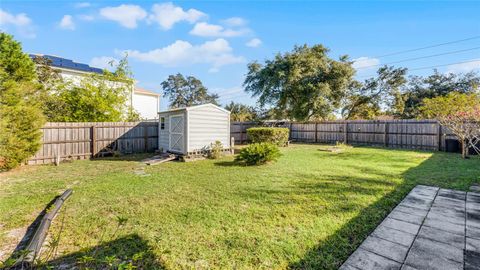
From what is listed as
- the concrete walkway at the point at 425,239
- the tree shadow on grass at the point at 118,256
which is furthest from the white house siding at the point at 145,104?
the concrete walkway at the point at 425,239

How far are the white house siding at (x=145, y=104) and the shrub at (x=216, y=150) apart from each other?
14.1 meters

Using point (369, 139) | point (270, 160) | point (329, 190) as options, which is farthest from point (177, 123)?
point (369, 139)

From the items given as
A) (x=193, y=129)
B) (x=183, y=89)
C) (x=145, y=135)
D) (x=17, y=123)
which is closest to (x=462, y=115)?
(x=193, y=129)

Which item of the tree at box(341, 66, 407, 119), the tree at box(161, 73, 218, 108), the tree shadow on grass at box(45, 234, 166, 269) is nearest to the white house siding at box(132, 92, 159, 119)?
the tree at box(161, 73, 218, 108)

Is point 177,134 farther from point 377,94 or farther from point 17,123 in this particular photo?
point 377,94

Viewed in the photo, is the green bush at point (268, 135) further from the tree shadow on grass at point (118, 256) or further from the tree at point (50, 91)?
the tree shadow on grass at point (118, 256)

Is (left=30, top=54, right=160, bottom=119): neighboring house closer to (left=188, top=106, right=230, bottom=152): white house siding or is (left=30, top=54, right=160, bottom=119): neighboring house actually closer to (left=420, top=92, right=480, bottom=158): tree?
(left=188, top=106, right=230, bottom=152): white house siding

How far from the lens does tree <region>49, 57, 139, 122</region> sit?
430 inches

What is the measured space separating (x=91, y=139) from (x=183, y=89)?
108 feet

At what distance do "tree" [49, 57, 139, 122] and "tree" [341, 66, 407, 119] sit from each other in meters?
17.7

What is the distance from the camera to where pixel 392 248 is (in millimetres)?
2361

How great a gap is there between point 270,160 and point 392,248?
17.4 ft

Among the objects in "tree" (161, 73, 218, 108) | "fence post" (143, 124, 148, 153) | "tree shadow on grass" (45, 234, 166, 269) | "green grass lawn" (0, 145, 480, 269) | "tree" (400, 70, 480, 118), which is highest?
"tree" (161, 73, 218, 108)

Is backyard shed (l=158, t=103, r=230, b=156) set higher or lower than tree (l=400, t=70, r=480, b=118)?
lower
